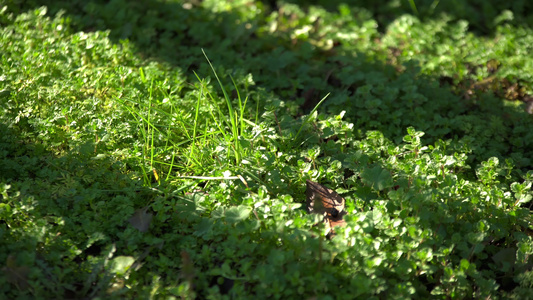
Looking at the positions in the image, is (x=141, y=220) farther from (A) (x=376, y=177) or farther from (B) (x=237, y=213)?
(A) (x=376, y=177)

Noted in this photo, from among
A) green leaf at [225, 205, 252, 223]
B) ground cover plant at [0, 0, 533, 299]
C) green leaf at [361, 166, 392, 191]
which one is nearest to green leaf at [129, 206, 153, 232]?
ground cover plant at [0, 0, 533, 299]

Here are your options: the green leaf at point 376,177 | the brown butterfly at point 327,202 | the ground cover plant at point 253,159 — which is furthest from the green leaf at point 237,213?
the green leaf at point 376,177

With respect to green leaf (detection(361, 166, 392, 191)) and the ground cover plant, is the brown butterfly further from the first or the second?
green leaf (detection(361, 166, 392, 191))

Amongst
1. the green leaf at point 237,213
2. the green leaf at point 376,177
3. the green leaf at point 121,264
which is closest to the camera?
the green leaf at point 121,264

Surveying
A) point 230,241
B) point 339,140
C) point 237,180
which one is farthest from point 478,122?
point 230,241

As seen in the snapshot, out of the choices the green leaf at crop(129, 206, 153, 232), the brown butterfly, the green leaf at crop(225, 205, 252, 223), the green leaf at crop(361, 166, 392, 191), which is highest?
the green leaf at crop(225, 205, 252, 223)

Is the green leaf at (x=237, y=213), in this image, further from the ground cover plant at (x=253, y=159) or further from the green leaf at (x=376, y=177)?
the green leaf at (x=376, y=177)
